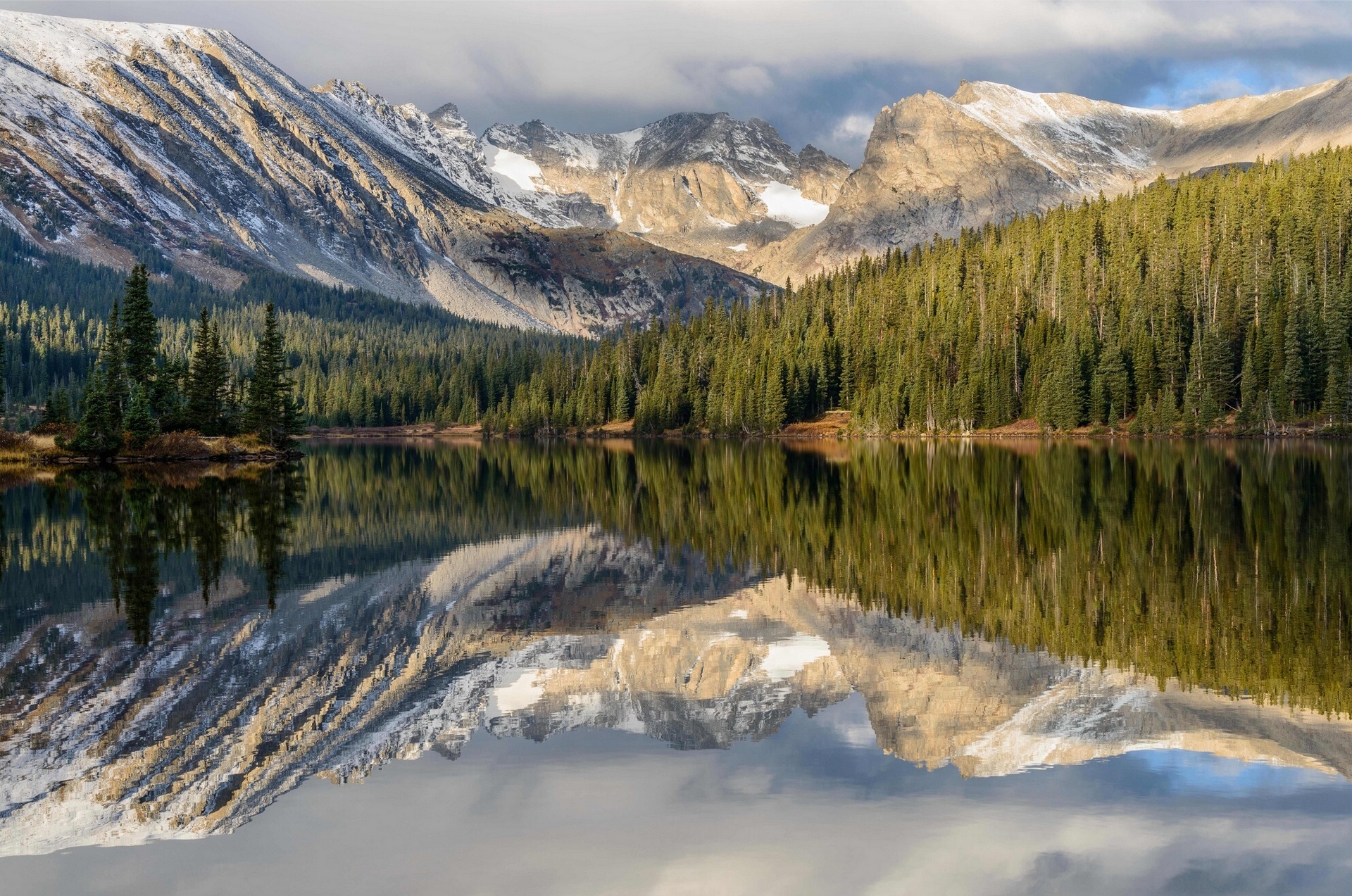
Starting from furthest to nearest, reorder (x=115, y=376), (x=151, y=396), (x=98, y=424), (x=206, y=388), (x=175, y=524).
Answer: (x=206, y=388) → (x=151, y=396) → (x=115, y=376) → (x=98, y=424) → (x=175, y=524)

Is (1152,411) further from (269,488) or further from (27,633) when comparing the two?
(27,633)

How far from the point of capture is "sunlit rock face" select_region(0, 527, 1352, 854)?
12.6 m

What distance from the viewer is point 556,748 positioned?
14055mm

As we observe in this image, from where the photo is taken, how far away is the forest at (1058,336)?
106m

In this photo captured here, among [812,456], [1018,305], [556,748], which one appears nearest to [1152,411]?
[1018,305]

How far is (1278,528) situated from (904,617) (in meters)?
14.9

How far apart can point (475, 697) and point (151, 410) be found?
84.4 meters

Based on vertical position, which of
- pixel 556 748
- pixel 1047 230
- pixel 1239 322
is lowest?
pixel 556 748

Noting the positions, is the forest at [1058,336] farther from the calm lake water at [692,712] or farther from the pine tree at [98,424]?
the calm lake water at [692,712]

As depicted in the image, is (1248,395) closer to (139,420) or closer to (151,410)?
(139,420)

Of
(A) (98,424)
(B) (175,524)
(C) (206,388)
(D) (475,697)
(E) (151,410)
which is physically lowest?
(D) (475,697)

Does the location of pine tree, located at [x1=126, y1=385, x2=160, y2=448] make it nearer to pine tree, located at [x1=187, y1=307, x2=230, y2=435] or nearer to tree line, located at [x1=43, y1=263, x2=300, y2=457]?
tree line, located at [x1=43, y1=263, x2=300, y2=457]

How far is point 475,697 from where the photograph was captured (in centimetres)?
1648

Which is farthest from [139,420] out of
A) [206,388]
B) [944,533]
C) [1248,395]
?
[1248,395]
